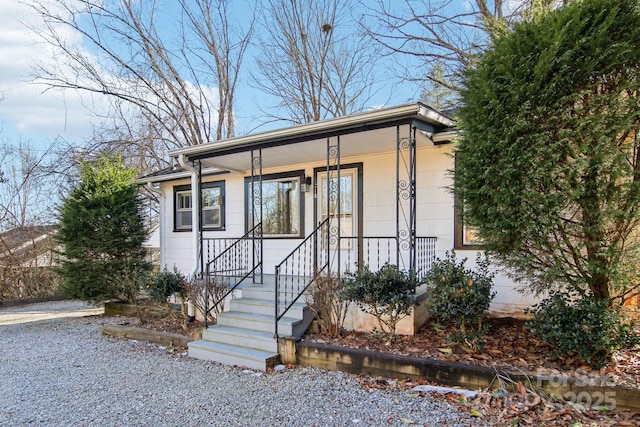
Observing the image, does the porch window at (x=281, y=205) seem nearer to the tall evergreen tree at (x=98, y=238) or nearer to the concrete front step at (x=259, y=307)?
the concrete front step at (x=259, y=307)

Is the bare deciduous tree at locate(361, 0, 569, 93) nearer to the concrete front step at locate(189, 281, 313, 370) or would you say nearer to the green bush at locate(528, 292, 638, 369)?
the green bush at locate(528, 292, 638, 369)

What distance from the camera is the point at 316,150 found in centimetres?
611

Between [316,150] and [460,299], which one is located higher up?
[316,150]

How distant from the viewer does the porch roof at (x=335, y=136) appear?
458 centimetres

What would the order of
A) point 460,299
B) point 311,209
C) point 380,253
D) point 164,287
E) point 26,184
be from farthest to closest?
point 26,184, point 311,209, point 380,253, point 164,287, point 460,299

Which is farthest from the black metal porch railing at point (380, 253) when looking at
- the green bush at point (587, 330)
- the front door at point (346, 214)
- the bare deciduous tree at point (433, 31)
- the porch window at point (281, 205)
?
the bare deciduous tree at point (433, 31)

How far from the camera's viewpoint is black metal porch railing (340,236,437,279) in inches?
219

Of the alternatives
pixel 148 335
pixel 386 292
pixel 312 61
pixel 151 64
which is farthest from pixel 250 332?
pixel 151 64

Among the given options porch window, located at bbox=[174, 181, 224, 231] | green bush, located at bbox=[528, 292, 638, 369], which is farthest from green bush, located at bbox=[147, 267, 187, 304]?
green bush, located at bbox=[528, 292, 638, 369]

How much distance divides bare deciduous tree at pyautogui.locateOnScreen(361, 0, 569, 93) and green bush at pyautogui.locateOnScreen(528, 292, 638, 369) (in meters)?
7.24

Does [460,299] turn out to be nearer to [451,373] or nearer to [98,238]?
[451,373]

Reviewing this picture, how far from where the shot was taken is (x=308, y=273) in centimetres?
669

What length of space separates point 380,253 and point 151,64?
12241mm

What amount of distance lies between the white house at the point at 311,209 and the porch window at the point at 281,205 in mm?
21
